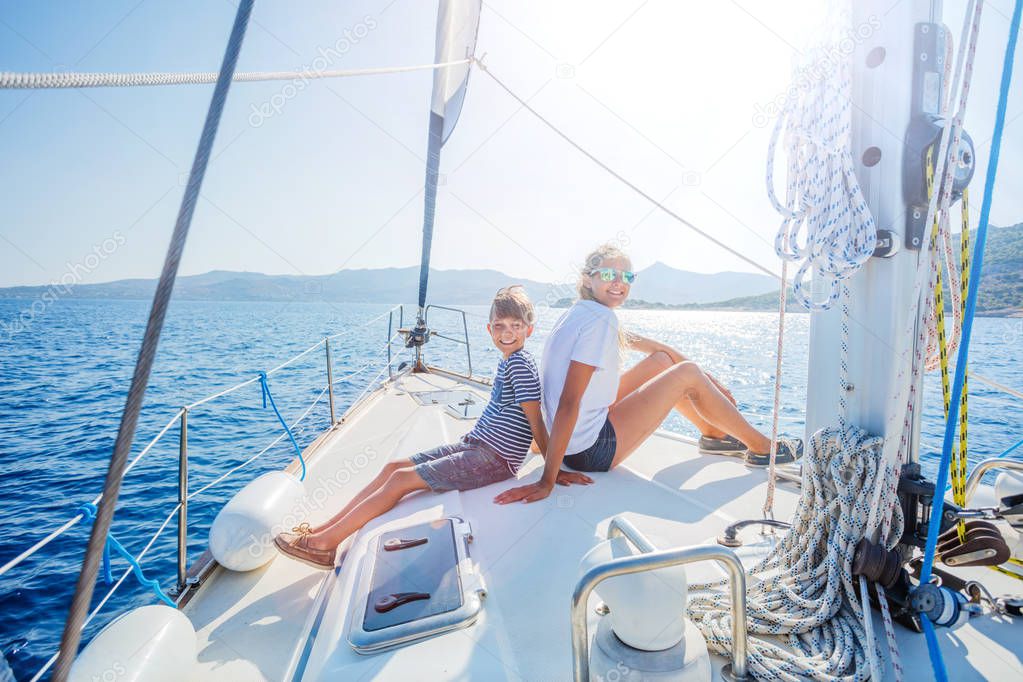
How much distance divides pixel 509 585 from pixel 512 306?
100cm

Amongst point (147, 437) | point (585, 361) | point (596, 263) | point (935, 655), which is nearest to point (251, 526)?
point (585, 361)

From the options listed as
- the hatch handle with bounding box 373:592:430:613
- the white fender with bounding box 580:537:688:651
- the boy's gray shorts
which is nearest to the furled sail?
the boy's gray shorts

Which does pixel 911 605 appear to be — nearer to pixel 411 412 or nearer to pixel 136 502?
pixel 411 412

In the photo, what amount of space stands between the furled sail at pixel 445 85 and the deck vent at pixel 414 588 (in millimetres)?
3509

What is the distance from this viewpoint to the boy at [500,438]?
1855 mm

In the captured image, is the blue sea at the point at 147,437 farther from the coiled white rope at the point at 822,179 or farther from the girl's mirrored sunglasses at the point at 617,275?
the coiled white rope at the point at 822,179

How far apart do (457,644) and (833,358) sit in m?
1.10

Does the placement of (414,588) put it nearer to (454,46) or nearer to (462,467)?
(462,467)

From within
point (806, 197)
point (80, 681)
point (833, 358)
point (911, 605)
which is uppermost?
point (806, 197)

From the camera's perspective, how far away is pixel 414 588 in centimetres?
126

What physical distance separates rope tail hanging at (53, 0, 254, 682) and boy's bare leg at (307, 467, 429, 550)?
1002mm

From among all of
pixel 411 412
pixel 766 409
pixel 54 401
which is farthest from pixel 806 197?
pixel 54 401

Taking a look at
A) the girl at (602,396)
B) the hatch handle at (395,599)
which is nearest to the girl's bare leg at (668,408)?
the girl at (602,396)

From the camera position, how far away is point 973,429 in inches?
248
